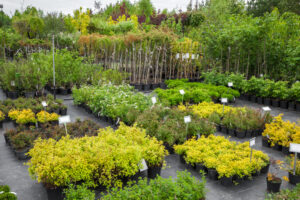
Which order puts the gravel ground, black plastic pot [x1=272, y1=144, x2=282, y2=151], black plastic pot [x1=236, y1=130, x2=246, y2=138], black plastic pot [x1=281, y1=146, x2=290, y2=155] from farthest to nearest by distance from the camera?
1. black plastic pot [x1=236, y1=130, x2=246, y2=138]
2. black plastic pot [x1=272, y1=144, x2=282, y2=151]
3. black plastic pot [x1=281, y1=146, x2=290, y2=155]
4. the gravel ground

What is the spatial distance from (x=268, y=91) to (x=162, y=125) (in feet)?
17.3

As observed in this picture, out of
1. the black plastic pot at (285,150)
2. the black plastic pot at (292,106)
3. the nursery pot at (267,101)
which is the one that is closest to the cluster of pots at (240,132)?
the black plastic pot at (285,150)

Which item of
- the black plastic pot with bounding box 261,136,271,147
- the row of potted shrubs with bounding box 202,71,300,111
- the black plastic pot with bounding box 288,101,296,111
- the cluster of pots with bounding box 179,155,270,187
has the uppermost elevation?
the row of potted shrubs with bounding box 202,71,300,111

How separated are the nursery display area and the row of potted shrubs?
0.04m

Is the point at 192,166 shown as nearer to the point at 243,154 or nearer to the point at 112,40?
the point at 243,154

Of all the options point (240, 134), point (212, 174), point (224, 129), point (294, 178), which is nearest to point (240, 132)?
point (240, 134)

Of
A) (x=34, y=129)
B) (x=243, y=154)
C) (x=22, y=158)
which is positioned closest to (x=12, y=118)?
(x=34, y=129)

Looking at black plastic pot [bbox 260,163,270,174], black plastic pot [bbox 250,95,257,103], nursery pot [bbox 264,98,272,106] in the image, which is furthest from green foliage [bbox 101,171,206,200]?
black plastic pot [bbox 250,95,257,103]

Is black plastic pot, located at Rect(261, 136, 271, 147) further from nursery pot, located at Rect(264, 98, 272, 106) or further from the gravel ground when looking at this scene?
nursery pot, located at Rect(264, 98, 272, 106)

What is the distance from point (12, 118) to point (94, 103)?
2221 mm

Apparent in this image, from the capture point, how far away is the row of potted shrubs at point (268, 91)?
357 inches

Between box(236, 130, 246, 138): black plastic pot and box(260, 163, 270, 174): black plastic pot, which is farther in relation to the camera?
box(236, 130, 246, 138): black plastic pot

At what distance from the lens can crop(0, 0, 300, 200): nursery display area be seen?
4133 mm

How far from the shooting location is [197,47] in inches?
526
